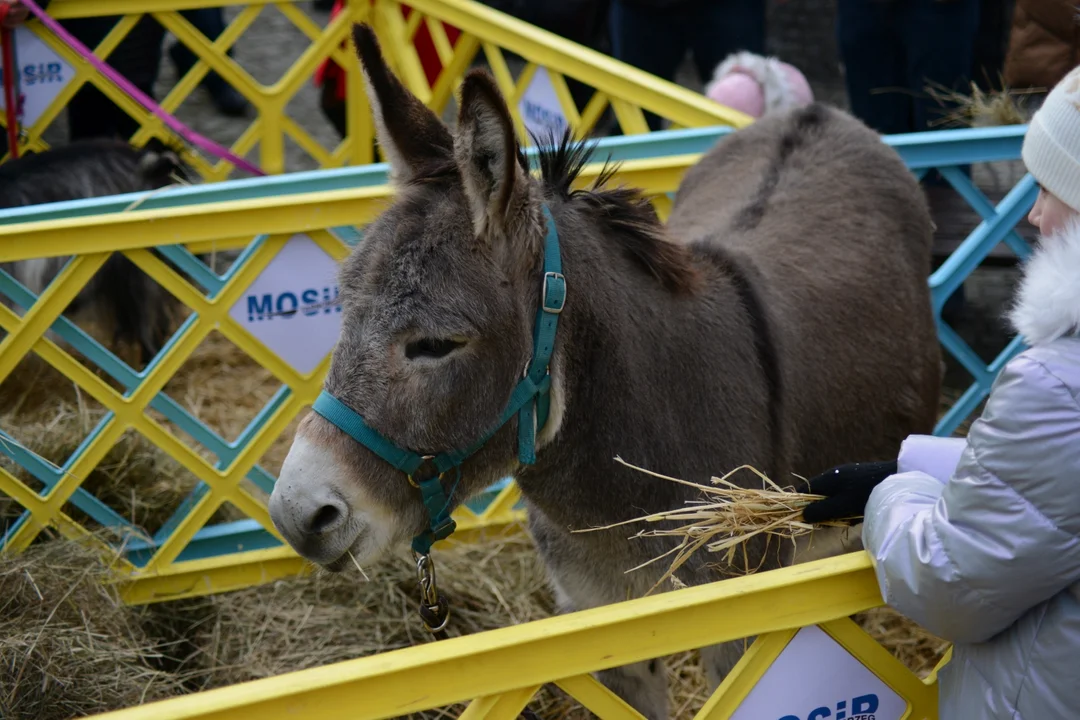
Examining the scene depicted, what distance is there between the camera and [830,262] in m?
3.07

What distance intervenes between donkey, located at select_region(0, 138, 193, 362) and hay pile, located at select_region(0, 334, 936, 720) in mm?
782

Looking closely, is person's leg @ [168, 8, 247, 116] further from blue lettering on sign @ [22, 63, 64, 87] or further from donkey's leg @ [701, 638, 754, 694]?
donkey's leg @ [701, 638, 754, 694]

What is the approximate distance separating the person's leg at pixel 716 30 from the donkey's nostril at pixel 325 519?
14.7 ft

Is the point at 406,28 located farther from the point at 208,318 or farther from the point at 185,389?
the point at 208,318

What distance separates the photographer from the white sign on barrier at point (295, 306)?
3475mm

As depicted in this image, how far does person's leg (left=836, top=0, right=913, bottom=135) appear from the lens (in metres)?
5.63

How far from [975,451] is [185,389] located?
4.39m

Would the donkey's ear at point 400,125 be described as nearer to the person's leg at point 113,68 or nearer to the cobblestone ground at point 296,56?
the person's leg at point 113,68

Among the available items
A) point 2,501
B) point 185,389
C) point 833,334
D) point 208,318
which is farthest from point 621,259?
point 185,389

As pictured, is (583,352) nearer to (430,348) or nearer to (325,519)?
(430,348)

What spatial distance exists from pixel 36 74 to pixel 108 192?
1311mm

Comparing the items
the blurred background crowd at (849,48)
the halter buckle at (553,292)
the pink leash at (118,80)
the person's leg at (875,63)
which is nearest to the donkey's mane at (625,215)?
the halter buckle at (553,292)

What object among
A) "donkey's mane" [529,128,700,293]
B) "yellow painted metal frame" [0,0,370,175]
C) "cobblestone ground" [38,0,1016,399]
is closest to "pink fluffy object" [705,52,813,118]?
"yellow painted metal frame" [0,0,370,175]

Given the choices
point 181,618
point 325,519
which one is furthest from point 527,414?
point 181,618
